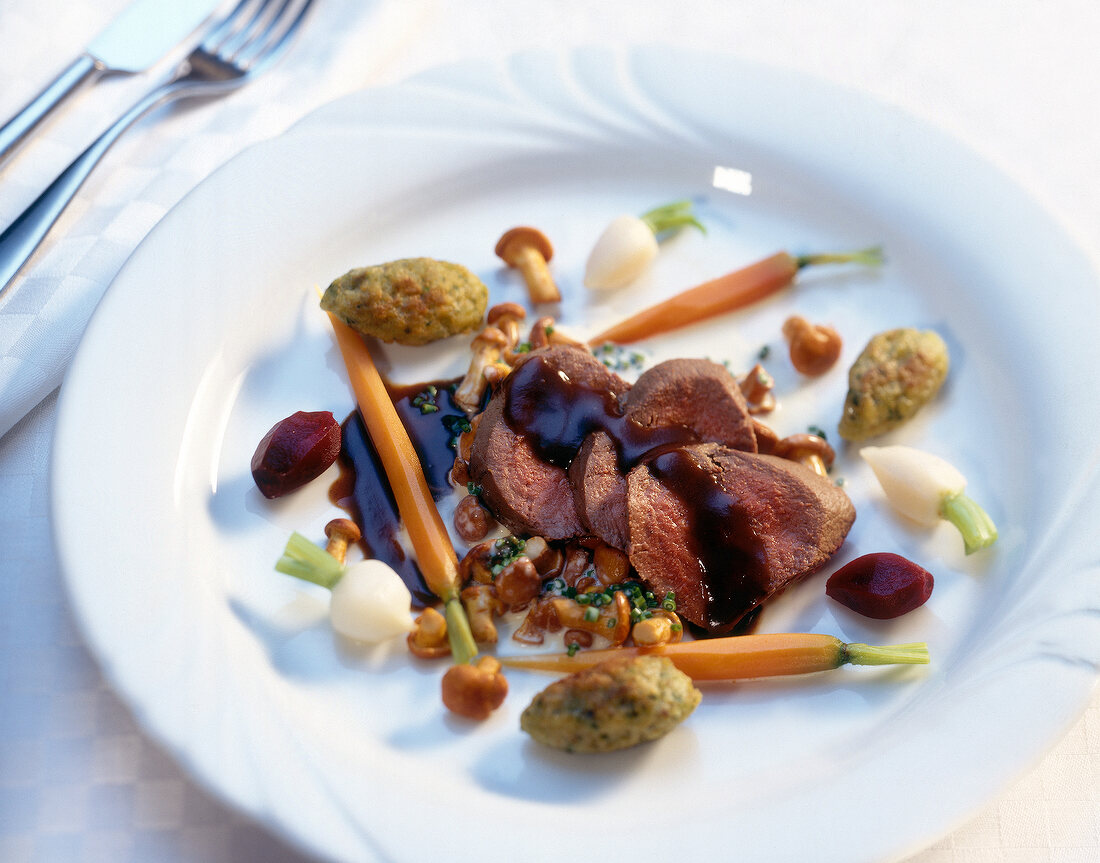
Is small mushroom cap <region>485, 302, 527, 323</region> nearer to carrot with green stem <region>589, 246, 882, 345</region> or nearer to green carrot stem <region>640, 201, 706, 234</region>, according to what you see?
carrot with green stem <region>589, 246, 882, 345</region>

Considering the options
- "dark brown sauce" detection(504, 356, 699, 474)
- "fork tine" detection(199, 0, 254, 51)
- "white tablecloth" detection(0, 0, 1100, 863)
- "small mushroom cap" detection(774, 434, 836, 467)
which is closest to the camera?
"white tablecloth" detection(0, 0, 1100, 863)

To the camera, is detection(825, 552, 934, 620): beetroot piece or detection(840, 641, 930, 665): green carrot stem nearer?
detection(840, 641, 930, 665): green carrot stem

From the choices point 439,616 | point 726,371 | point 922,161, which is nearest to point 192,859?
point 439,616

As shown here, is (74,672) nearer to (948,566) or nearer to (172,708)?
(172,708)

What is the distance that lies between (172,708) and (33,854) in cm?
45

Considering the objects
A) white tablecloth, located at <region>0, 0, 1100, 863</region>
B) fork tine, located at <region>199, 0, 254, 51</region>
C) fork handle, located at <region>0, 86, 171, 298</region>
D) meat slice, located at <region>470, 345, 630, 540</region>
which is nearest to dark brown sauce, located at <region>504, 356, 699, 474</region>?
meat slice, located at <region>470, 345, 630, 540</region>

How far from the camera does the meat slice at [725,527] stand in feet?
7.63

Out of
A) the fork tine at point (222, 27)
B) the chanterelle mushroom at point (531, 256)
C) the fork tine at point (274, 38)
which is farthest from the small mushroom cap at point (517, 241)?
the fork tine at point (222, 27)

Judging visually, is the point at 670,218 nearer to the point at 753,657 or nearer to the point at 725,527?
the point at 725,527

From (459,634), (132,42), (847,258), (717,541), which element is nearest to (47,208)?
(132,42)

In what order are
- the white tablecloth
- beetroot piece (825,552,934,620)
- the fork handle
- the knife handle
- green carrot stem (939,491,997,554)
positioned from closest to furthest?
the white tablecloth
beetroot piece (825,552,934,620)
green carrot stem (939,491,997,554)
the fork handle
the knife handle

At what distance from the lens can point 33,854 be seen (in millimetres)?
1995

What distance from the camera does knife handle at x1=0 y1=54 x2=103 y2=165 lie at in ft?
9.91

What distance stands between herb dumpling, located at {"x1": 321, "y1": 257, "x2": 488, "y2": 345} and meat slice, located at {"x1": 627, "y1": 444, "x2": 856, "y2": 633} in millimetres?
800
